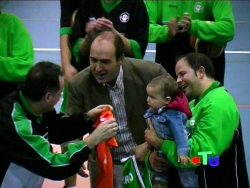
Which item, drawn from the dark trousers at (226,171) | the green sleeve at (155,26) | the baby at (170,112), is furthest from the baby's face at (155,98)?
the green sleeve at (155,26)

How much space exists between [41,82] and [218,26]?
169cm

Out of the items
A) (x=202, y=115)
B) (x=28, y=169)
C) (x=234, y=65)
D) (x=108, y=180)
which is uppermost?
(x=202, y=115)

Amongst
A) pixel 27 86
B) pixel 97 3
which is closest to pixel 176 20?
pixel 97 3

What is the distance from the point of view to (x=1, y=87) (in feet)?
12.0

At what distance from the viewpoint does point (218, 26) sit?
4.06 metres

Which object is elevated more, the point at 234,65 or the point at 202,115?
the point at 202,115

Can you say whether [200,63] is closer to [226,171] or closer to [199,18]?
[226,171]

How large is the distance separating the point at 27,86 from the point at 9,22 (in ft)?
3.14

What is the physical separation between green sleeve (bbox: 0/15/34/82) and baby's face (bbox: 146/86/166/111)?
963 mm

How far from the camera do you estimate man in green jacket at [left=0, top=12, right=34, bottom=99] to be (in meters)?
3.57

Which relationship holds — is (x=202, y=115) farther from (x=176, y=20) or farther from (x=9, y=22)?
(x=9, y=22)

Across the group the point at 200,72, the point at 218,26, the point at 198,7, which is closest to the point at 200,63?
the point at 200,72

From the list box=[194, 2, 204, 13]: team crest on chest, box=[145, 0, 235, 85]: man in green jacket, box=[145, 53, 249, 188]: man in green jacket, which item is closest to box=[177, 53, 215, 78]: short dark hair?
box=[145, 53, 249, 188]: man in green jacket

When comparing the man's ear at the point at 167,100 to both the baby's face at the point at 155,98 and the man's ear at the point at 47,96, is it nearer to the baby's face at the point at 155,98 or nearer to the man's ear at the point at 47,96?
the baby's face at the point at 155,98
